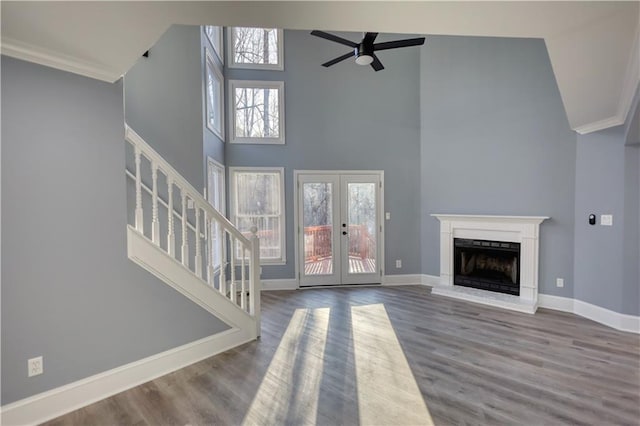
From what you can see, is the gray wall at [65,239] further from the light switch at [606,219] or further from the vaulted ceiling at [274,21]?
the light switch at [606,219]

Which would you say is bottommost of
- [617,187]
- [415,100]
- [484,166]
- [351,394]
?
[351,394]

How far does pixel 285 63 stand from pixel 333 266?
3646mm

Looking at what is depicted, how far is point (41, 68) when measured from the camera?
200 cm

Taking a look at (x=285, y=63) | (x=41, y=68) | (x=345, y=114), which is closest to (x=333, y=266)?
(x=345, y=114)

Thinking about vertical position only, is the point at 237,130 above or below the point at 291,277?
above

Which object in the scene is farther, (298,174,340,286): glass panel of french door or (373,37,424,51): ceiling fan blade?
(298,174,340,286): glass panel of french door

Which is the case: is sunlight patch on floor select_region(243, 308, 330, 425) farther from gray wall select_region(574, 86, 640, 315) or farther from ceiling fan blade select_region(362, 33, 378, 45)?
gray wall select_region(574, 86, 640, 315)

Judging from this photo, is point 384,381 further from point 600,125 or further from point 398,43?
point 600,125

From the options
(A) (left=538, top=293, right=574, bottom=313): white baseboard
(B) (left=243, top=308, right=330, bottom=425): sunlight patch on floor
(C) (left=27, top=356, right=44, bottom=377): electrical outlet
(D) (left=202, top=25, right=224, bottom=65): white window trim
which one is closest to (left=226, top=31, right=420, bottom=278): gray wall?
(D) (left=202, top=25, right=224, bottom=65): white window trim

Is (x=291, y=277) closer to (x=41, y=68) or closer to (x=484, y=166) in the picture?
(x=484, y=166)

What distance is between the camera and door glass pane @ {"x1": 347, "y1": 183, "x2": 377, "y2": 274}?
5.51 m

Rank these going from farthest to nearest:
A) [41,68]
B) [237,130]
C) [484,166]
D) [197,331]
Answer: [237,130]
[484,166]
[197,331]
[41,68]

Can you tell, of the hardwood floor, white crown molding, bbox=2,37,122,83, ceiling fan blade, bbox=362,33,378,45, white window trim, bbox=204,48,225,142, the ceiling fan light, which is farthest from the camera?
white window trim, bbox=204,48,225,142

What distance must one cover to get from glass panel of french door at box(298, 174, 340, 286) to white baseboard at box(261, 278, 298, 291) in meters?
0.14
